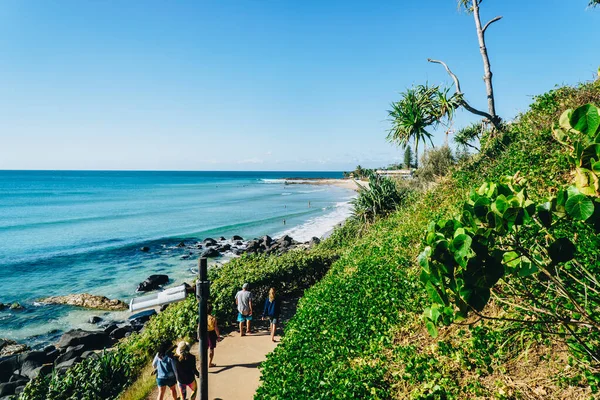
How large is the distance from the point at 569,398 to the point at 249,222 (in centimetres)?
4290

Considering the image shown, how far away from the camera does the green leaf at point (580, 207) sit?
1.84 m

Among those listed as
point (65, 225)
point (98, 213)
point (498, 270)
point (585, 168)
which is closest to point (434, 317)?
point (498, 270)

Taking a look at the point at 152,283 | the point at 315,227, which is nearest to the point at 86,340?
the point at 152,283

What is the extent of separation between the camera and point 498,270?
2.14 meters

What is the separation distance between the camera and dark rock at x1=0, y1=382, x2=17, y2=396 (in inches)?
414

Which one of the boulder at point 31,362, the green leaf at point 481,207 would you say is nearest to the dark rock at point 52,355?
the boulder at point 31,362

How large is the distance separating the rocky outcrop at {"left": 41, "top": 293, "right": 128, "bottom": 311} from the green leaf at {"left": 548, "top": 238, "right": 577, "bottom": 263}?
2069cm

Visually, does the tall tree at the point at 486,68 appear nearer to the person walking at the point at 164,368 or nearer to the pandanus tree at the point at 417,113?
the pandanus tree at the point at 417,113

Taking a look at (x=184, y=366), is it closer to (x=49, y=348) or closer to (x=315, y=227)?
(x=49, y=348)

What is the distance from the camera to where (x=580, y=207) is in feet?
6.15

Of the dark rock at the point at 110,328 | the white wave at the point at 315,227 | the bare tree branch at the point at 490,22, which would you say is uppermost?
the bare tree branch at the point at 490,22

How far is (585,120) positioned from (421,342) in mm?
4999

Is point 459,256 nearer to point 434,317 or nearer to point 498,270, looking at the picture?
point 498,270

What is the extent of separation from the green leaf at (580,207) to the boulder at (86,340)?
16.0 meters
